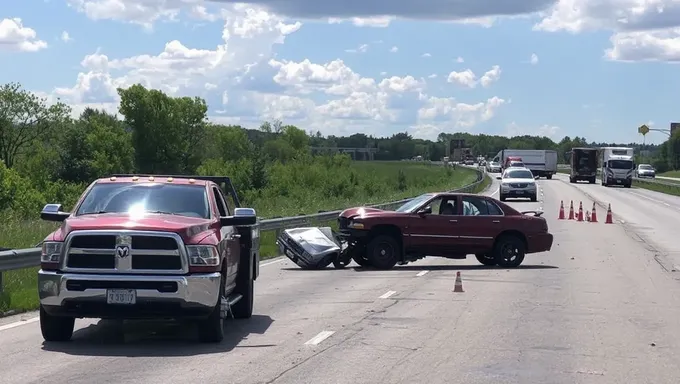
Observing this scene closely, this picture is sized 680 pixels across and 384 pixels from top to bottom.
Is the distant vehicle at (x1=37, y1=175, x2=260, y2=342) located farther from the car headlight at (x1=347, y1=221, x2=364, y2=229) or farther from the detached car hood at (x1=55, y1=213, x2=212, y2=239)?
the car headlight at (x1=347, y1=221, x2=364, y2=229)

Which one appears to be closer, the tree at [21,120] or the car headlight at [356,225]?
the car headlight at [356,225]

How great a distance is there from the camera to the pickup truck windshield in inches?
470

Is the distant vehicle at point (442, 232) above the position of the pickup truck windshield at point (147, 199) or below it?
below

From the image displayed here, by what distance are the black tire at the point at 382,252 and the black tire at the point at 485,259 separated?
1.99 meters

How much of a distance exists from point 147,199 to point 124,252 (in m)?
1.50

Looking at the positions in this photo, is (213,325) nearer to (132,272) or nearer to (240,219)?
(132,272)

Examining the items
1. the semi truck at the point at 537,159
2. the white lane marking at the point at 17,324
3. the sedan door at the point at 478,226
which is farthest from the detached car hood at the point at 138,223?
the semi truck at the point at 537,159

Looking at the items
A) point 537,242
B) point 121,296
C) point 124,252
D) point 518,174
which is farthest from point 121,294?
point 518,174

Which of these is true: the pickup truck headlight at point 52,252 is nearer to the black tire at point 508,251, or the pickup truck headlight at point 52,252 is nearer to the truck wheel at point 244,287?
the truck wheel at point 244,287

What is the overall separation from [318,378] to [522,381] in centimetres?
179

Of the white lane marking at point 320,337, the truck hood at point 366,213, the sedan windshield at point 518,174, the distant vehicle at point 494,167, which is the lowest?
the distant vehicle at point 494,167

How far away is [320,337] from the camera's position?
12.0 meters

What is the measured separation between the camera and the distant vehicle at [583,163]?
88500 millimetres

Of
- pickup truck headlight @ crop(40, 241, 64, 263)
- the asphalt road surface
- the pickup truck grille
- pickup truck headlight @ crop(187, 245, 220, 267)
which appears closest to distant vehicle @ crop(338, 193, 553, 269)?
the asphalt road surface
